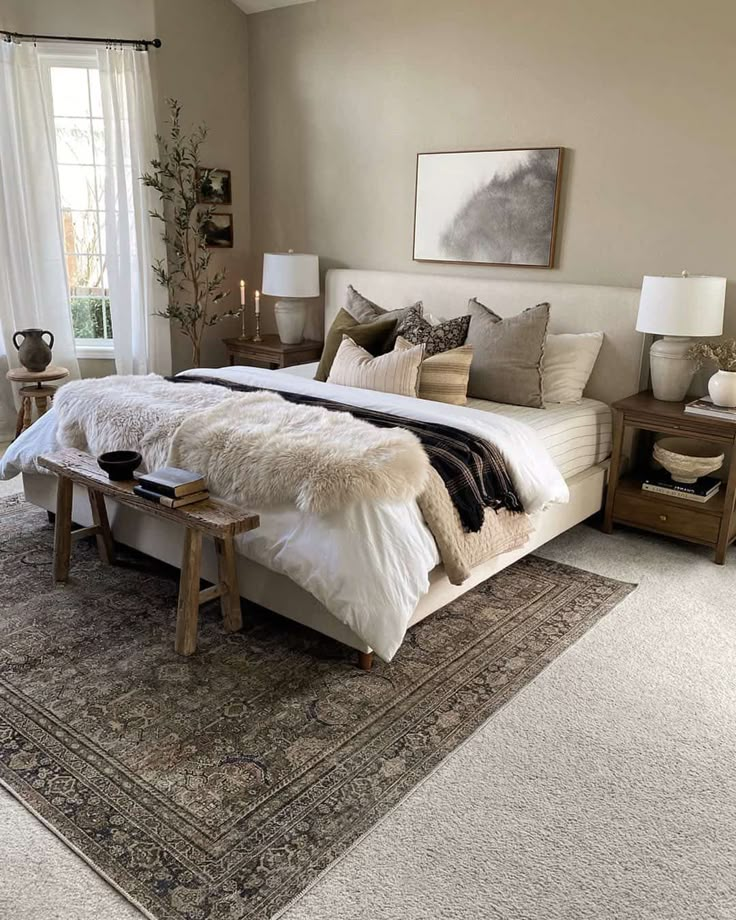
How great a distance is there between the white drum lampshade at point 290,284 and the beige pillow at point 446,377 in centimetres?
164

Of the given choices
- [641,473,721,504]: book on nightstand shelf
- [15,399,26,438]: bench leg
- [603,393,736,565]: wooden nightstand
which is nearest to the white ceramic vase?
[603,393,736,565]: wooden nightstand

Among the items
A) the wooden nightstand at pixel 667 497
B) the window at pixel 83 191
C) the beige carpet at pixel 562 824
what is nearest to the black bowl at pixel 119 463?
the beige carpet at pixel 562 824

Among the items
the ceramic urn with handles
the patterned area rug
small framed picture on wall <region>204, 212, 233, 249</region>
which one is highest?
small framed picture on wall <region>204, 212, 233, 249</region>

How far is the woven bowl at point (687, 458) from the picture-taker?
362 cm

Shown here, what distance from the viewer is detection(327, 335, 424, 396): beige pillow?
3.73 meters

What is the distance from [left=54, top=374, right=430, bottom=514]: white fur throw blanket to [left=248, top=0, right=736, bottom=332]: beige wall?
194 cm

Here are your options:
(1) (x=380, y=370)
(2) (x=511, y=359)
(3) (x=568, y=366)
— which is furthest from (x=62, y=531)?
(3) (x=568, y=366)

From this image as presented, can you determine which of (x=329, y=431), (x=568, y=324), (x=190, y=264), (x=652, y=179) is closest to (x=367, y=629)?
(x=329, y=431)

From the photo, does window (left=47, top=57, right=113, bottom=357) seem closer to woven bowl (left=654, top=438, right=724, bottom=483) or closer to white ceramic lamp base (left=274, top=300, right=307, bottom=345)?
white ceramic lamp base (left=274, top=300, right=307, bottom=345)

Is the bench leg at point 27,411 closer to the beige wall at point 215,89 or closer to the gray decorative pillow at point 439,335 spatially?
the beige wall at point 215,89

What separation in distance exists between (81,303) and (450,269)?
2.53 meters

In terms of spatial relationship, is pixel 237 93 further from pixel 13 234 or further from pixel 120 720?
pixel 120 720

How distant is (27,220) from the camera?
4992 mm

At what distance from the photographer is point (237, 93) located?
5.55 metres
